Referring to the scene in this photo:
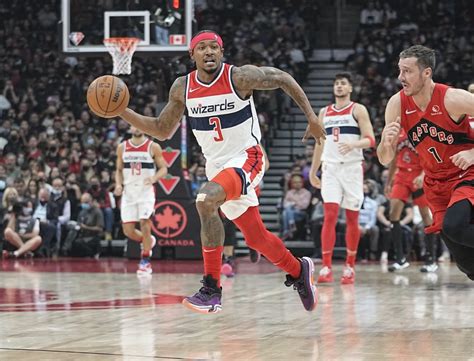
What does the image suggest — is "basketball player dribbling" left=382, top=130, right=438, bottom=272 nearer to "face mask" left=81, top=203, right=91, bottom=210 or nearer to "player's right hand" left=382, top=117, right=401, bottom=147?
"player's right hand" left=382, top=117, right=401, bottom=147

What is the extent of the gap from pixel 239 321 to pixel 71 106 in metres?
13.9

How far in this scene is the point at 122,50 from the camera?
13031 millimetres

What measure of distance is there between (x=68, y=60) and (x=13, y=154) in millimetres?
4014

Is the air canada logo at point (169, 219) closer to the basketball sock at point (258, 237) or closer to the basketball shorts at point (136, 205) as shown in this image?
the basketball shorts at point (136, 205)

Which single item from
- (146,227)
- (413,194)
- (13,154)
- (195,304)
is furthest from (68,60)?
(195,304)

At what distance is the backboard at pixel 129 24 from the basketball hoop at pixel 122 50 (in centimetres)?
9

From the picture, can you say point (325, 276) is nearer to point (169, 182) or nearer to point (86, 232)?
point (169, 182)

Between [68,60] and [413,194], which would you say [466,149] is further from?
[68,60]

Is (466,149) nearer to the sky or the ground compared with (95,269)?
nearer to the sky

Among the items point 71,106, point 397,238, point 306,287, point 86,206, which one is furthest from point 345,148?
point 71,106

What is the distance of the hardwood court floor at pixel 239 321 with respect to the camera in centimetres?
495

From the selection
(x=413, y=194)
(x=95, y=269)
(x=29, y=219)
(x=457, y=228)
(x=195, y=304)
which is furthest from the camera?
(x=29, y=219)

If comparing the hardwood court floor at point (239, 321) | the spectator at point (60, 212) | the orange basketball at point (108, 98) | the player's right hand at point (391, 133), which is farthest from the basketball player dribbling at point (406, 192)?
the spectator at point (60, 212)

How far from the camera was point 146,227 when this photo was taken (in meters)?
11.5
